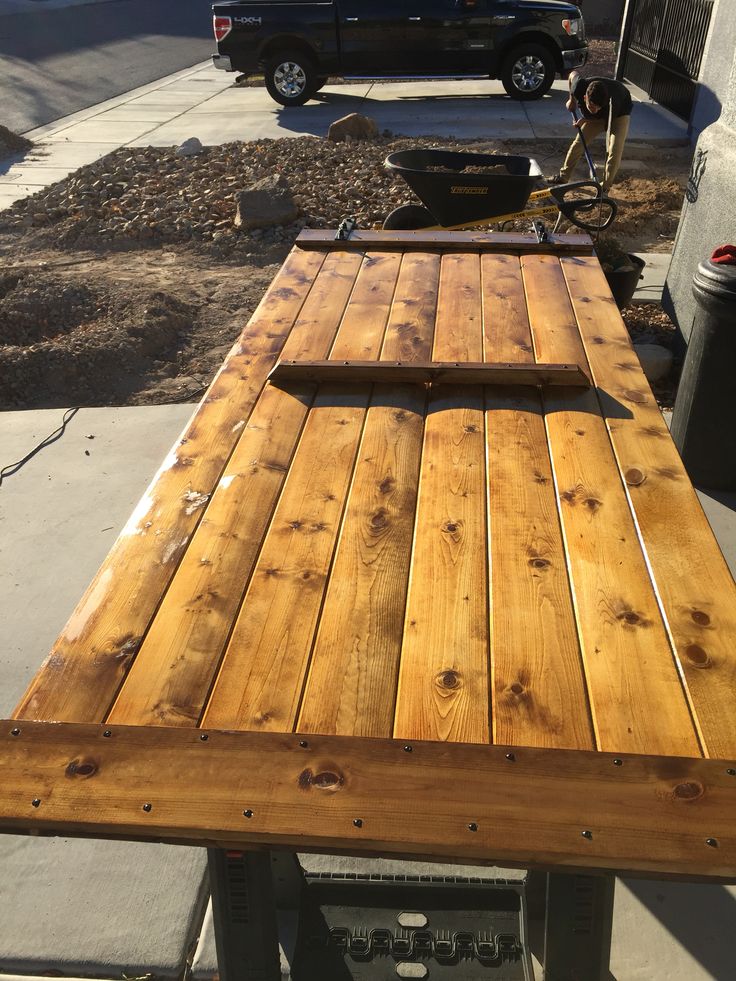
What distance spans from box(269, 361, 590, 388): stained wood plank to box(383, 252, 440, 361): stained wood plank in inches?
6.3

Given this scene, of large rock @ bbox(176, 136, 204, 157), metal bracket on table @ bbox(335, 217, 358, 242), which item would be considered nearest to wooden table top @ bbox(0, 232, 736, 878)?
metal bracket on table @ bbox(335, 217, 358, 242)

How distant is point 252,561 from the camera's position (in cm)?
228

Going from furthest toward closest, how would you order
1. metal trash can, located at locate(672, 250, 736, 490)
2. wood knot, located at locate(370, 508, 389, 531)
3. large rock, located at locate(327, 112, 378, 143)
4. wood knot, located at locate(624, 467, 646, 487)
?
large rock, located at locate(327, 112, 378, 143), metal trash can, located at locate(672, 250, 736, 490), wood knot, located at locate(624, 467, 646, 487), wood knot, located at locate(370, 508, 389, 531)

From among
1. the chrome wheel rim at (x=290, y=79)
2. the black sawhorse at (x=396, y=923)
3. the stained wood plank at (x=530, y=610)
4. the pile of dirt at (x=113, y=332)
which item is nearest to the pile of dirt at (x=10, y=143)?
the chrome wheel rim at (x=290, y=79)

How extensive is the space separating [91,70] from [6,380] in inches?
661

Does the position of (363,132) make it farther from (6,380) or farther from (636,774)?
(636,774)

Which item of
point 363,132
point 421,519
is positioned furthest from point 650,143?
point 421,519

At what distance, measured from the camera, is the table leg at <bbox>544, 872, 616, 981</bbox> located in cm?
206

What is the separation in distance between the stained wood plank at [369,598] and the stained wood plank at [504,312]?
681mm

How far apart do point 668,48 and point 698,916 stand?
14.1 metres

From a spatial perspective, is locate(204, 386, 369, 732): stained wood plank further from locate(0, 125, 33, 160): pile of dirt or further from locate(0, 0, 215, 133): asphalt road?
locate(0, 0, 215, 133): asphalt road

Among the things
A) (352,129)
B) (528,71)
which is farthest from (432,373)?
(528,71)

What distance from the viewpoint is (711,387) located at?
14.7 feet

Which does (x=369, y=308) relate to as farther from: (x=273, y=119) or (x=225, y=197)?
(x=273, y=119)
